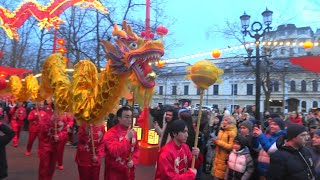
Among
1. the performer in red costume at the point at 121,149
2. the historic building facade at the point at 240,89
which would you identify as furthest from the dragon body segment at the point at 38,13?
the historic building facade at the point at 240,89

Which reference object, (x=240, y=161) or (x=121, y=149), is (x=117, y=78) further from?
(x=240, y=161)

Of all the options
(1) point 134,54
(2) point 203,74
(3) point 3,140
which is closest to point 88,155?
(3) point 3,140

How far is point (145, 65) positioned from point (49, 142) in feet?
8.67

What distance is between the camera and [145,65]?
17.7 feet

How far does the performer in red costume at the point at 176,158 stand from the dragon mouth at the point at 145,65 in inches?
57.7

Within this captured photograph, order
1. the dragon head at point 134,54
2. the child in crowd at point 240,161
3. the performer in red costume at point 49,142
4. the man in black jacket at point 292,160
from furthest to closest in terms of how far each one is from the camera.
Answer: the performer in red costume at point 49,142 → the child in crowd at point 240,161 → the dragon head at point 134,54 → the man in black jacket at point 292,160

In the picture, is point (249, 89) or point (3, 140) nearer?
point (3, 140)

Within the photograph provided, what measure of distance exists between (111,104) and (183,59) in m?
4.76

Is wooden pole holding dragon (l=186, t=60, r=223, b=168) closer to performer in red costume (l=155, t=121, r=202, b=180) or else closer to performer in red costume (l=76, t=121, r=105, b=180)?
performer in red costume (l=155, t=121, r=202, b=180)

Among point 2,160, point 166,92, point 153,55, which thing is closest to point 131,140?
A: point 153,55

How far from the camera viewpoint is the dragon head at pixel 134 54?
525 centimetres

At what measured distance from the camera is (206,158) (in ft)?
28.9

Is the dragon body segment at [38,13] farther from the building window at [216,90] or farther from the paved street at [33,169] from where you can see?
the building window at [216,90]

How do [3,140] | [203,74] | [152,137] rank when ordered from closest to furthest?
[203,74]
[3,140]
[152,137]
